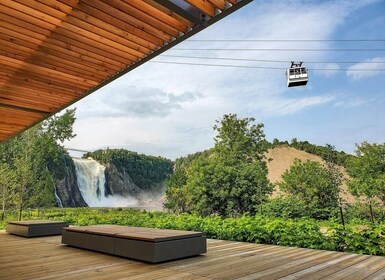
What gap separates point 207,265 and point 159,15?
300 centimetres

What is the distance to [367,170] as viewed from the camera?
13.8m

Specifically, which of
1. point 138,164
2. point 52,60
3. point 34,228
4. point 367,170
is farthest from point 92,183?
point 52,60

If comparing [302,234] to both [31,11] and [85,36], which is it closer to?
[85,36]

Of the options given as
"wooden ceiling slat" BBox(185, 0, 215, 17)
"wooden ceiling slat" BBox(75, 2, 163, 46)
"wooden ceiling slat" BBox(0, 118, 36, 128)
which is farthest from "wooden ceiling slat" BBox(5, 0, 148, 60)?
"wooden ceiling slat" BBox(0, 118, 36, 128)

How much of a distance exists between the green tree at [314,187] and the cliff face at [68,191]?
25331 mm

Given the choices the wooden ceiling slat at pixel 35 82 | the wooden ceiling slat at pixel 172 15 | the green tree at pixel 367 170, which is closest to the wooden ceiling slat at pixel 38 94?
the wooden ceiling slat at pixel 35 82

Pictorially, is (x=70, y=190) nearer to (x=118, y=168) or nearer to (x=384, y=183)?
(x=118, y=168)

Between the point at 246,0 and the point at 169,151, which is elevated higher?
the point at 169,151

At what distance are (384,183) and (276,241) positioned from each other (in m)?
8.29

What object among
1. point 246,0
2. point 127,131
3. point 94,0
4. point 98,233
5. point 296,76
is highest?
point 127,131

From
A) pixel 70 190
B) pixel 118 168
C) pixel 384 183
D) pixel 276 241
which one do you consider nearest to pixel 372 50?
pixel 384 183

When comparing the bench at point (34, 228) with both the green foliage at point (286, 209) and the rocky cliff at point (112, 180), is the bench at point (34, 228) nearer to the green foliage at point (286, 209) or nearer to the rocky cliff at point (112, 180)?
the green foliage at point (286, 209)

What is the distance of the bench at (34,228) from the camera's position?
6727 millimetres

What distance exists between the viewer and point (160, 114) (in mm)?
42875
